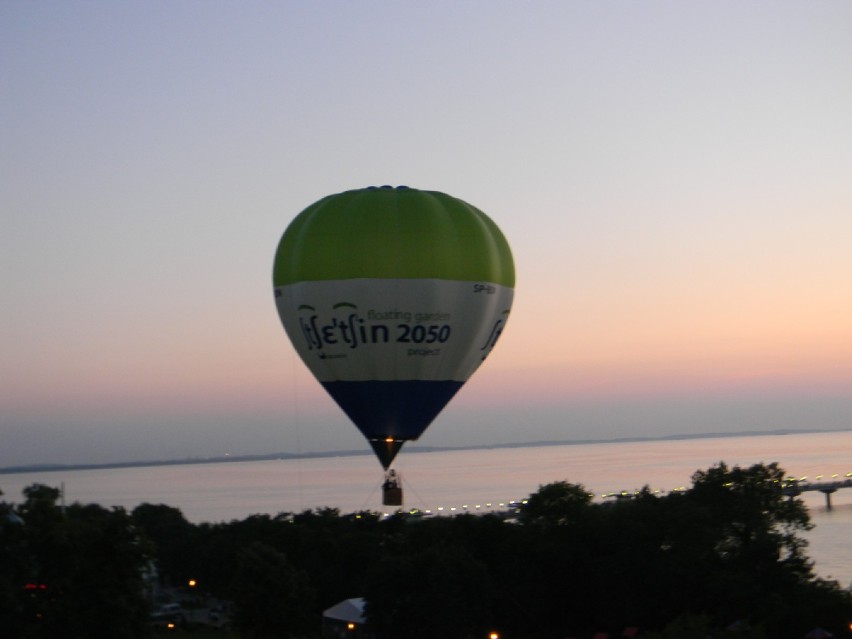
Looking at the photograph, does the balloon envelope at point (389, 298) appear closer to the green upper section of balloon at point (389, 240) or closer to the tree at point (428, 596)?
the green upper section of balloon at point (389, 240)

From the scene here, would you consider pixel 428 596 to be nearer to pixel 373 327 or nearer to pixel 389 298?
pixel 373 327

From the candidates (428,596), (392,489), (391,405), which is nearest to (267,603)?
(428,596)

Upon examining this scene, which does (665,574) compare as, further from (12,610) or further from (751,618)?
(12,610)

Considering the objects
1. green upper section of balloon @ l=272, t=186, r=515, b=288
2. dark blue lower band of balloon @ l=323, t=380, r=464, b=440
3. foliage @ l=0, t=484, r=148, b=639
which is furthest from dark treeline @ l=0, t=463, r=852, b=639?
green upper section of balloon @ l=272, t=186, r=515, b=288

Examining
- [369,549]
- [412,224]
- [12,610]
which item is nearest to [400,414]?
[412,224]

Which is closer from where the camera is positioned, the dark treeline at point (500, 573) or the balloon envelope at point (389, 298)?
the balloon envelope at point (389, 298)

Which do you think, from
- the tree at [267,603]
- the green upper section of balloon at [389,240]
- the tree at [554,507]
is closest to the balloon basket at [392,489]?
the green upper section of balloon at [389,240]

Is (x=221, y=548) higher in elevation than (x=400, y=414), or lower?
lower
